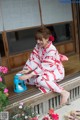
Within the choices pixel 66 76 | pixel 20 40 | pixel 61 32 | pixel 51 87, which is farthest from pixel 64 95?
pixel 61 32

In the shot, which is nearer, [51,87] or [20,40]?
[51,87]

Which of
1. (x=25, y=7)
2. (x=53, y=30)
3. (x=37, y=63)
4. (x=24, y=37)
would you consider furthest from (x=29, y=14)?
(x=37, y=63)

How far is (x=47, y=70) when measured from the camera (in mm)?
3158

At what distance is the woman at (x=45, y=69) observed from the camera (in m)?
3.05


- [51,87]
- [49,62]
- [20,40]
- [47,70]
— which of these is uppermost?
[20,40]

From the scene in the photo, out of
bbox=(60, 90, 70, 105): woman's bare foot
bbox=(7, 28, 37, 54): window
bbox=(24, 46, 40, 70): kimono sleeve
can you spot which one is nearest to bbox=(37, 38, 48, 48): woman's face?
bbox=(24, 46, 40, 70): kimono sleeve

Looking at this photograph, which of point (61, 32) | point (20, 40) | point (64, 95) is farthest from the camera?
point (61, 32)

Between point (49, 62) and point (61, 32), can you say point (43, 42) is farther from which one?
point (61, 32)

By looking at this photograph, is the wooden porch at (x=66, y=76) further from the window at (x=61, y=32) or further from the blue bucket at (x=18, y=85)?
the window at (x=61, y=32)

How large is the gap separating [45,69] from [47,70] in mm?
39

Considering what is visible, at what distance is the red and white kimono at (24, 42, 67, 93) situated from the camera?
3070mm

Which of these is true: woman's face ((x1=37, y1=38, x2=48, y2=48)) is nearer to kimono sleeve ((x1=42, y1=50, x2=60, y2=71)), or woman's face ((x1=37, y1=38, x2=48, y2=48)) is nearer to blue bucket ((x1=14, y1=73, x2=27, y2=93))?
kimono sleeve ((x1=42, y1=50, x2=60, y2=71))

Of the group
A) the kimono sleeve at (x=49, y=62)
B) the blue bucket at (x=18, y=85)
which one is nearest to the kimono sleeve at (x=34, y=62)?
the kimono sleeve at (x=49, y=62)

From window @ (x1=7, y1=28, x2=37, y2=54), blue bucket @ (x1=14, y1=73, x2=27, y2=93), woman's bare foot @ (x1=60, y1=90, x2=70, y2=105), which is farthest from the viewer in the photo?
window @ (x1=7, y1=28, x2=37, y2=54)
